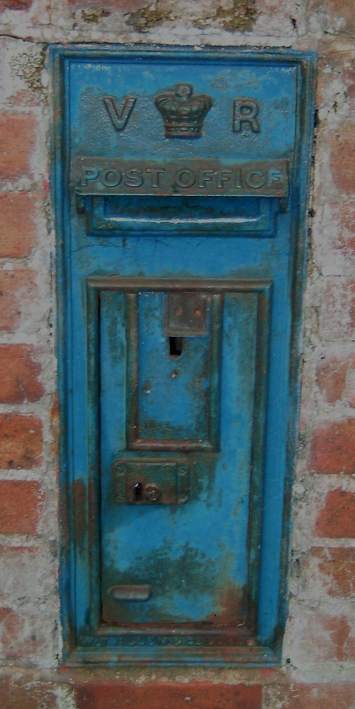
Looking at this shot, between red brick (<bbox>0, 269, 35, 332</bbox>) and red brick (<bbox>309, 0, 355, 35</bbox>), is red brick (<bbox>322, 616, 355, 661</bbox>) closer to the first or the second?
red brick (<bbox>0, 269, 35, 332</bbox>)

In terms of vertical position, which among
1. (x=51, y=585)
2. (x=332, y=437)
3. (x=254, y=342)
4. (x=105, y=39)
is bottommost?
(x=51, y=585)

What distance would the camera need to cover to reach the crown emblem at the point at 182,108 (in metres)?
1.39

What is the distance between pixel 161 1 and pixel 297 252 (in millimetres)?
485

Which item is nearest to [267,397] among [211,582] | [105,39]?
[211,582]

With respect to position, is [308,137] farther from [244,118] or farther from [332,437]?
[332,437]

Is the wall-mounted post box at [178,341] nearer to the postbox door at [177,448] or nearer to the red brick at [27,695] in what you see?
the postbox door at [177,448]

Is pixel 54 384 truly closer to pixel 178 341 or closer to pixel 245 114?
pixel 178 341

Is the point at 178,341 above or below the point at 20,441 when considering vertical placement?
above

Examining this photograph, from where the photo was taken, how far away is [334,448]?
1.59 meters

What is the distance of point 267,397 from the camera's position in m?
1.55

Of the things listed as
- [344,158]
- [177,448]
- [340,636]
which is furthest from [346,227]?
[340,636]

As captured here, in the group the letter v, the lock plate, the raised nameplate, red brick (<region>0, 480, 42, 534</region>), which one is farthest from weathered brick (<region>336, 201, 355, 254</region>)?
red brick (<region>0, 480, 42, 534</region>)

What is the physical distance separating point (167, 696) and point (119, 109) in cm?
118

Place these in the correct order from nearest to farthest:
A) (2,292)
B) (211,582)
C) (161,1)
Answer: (161,1)
(2,292)
(211,582)
